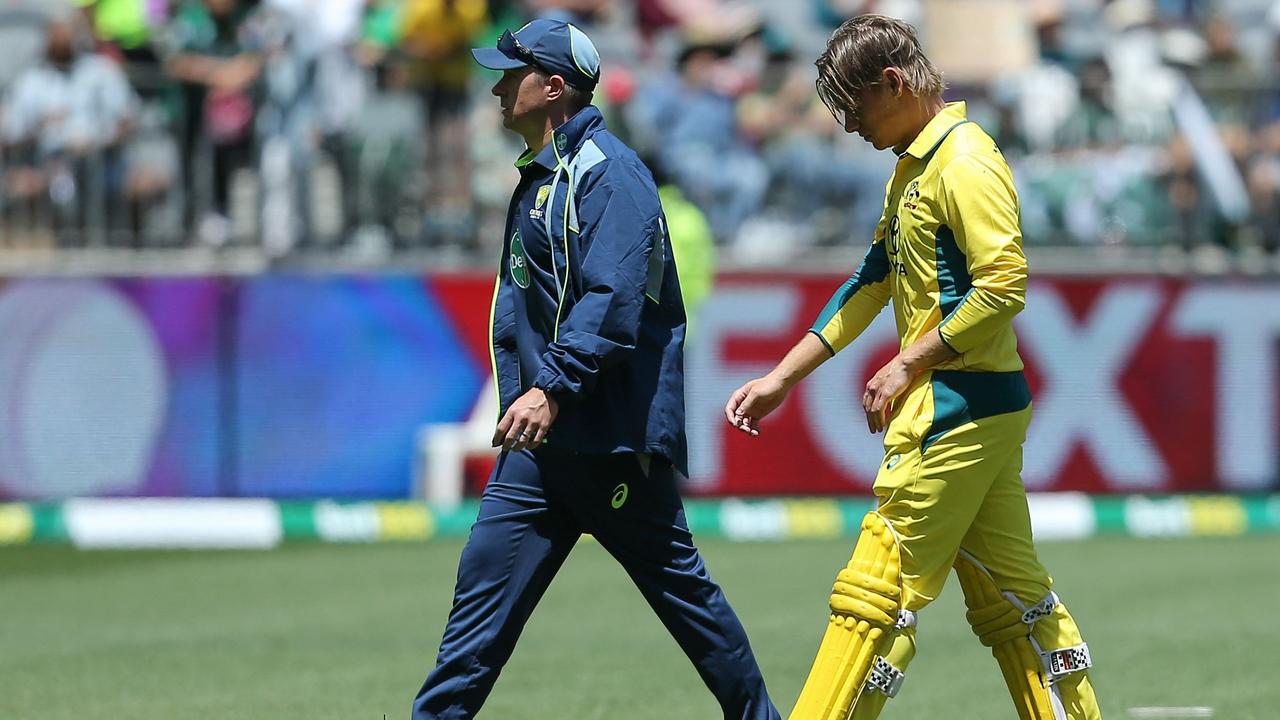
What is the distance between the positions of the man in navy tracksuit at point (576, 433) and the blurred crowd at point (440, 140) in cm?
874

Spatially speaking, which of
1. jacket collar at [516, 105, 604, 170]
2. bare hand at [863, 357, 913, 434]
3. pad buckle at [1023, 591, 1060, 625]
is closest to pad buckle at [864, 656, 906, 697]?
pad buckle at [1023, 591, 1060, 625]

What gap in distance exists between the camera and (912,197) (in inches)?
220

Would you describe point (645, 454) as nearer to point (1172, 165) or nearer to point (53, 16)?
point (1172, 165)

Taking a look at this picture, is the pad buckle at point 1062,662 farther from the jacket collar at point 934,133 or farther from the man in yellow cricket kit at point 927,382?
the jacket collar at point 934,133

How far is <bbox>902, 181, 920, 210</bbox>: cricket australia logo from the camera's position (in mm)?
5559

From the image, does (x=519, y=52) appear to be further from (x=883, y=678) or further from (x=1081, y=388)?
(x=1081, y=388)

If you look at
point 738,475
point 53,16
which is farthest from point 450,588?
point 53,16

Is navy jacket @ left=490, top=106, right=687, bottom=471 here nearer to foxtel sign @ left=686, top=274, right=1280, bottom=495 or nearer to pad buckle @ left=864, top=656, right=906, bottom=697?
pad buckle @ left=864, top=656, right=906, bottom=697

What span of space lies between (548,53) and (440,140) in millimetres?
9127

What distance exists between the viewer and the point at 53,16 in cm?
1662

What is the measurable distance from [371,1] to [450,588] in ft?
19.1

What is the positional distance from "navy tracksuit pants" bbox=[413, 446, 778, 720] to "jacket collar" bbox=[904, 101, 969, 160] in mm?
Answer: 1202

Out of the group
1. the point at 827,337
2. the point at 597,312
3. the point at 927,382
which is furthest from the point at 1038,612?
the point at 597,312

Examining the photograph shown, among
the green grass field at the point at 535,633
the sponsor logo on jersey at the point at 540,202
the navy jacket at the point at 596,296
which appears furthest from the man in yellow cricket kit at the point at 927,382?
the green grass field at the point at 535,633
